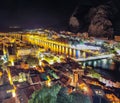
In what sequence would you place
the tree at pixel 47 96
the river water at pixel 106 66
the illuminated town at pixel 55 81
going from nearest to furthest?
the tree at pixel 47 96
the illuminated town at pixel 55 81
the river water at pixel 106 66

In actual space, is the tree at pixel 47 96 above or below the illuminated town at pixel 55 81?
above

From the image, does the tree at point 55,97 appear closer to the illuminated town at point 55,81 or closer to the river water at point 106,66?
the illuminated town at point 55,81

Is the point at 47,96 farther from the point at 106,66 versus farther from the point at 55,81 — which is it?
the point at 106,66

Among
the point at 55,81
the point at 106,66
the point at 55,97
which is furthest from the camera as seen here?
the point at 106,66

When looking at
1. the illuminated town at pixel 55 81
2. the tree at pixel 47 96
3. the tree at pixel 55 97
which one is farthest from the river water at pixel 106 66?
the tree at pixel 47 96

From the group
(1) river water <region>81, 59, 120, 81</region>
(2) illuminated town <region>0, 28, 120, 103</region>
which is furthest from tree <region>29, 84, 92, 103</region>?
(1) river water <region>81, 59, 120, 81</region>

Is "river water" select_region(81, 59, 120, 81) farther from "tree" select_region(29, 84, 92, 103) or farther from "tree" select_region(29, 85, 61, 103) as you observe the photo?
"tree" select_region(29, 85, 61, 103)

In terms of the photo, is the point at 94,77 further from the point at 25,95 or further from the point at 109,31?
the point at 109,31

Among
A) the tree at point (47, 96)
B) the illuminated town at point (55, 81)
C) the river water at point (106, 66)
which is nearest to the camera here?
the tree at point (47, 96)

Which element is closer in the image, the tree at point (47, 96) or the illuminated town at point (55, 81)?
the tree at point (47, 96)

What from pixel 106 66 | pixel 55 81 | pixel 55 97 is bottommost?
pixel 106 66

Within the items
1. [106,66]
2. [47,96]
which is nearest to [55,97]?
[47,96]

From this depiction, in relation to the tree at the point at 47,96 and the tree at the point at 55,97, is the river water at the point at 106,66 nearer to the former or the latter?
the tree at the point at 55,97
